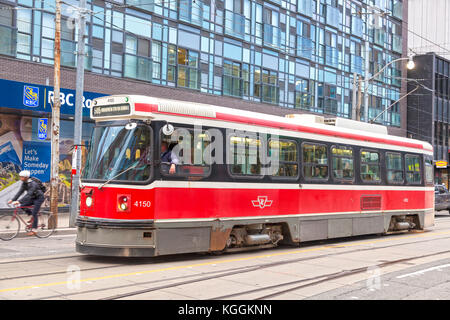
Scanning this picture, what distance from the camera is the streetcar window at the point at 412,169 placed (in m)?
17.0

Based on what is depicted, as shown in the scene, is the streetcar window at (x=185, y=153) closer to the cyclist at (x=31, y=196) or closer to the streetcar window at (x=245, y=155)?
the streetcar window at (x=245, y=155)

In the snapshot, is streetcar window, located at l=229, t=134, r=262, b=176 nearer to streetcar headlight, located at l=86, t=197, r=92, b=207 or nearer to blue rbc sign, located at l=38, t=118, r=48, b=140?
streetcar headlight, located at l=86, t=197, r=92, b=207

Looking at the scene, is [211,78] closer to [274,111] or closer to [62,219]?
[274,111]

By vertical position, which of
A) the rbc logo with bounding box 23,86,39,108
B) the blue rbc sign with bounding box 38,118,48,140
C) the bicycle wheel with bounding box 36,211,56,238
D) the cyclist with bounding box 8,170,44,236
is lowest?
the bicycle wheel with bounding box 36,211,56,238

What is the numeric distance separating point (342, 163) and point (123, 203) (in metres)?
6.72

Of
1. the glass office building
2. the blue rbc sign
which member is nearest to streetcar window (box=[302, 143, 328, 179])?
the glass office building

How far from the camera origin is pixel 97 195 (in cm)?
980

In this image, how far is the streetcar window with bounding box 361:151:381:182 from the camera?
49.0ft

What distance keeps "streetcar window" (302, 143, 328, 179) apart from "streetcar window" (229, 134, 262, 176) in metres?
1.73

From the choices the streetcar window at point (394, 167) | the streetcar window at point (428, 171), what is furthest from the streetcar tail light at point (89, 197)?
the streetcar window at point (428, 171)

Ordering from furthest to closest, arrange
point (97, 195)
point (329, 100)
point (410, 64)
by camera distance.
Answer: point (329, 100)
point (410, 64)
point (97, 195)

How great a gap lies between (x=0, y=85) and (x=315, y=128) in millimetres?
11602

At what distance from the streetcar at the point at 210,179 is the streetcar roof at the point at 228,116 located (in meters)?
0.02
